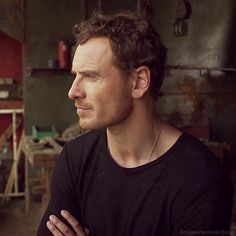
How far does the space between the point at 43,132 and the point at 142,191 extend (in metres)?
3.42

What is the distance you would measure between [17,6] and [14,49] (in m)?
0.85

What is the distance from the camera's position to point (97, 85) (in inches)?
67.7

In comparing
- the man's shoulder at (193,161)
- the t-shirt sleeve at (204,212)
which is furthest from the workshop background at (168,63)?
the t-shirt sleeve at (204,212)

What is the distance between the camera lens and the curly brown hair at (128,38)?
172 cm

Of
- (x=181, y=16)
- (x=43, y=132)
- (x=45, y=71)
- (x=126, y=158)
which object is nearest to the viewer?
(x=126, y=158)

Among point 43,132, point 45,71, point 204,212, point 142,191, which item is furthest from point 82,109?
point 45,71

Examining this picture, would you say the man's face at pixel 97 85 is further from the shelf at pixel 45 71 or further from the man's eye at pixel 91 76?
the shelf at pixel 45 71

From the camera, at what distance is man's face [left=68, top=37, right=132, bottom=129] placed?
67.2 inches

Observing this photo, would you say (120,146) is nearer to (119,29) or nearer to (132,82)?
(132,82)

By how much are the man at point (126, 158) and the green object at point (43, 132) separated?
302cm

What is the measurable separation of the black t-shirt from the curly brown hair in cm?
35

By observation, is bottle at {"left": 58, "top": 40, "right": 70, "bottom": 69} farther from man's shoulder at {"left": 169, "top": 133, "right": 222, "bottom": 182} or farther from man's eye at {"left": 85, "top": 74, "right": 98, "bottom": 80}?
man's shoulder at {"left": 169, "top": 133, "right": 222, "bottom": 182}

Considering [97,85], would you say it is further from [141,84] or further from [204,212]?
[204,212]

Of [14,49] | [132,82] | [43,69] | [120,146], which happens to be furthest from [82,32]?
[14,49]
